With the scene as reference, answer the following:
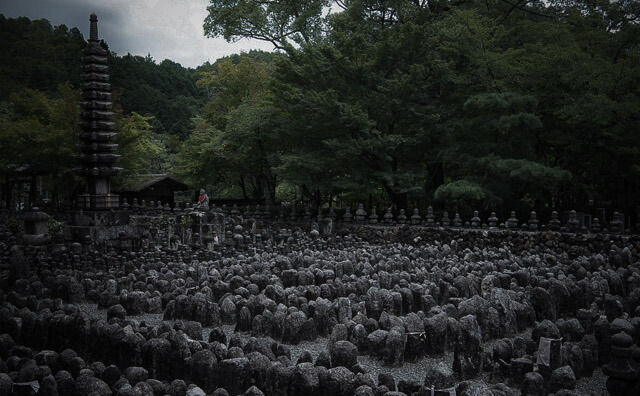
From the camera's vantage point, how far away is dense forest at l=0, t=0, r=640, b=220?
16016 millimetres

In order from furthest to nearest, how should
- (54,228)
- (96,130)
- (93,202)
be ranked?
(96,130), (54,228), (93,202)

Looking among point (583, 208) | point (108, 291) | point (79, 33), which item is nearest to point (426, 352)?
point (108, 291)

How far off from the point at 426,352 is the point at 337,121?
552 inches

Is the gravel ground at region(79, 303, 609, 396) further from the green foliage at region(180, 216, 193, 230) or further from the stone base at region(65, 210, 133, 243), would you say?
the green foliage at region(180, 216, 193, 230)

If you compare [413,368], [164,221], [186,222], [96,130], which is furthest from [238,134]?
[413,368]

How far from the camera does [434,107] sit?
61.6 feet

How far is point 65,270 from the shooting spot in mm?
10258

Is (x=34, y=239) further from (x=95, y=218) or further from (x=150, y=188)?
(x=150, y=188)

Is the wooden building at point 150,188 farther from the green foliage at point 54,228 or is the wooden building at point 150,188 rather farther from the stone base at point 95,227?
the stone base at point 95,227

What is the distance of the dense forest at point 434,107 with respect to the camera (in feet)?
52.5

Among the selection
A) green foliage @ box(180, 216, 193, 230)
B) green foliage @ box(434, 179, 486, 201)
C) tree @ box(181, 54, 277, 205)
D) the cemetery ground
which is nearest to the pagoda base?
green foliage @ box(180, 216, 193, 230)

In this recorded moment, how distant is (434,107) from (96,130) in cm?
1258

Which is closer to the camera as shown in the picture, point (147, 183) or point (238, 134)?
point (238, 134)

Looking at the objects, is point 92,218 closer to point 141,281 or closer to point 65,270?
point 65,270
